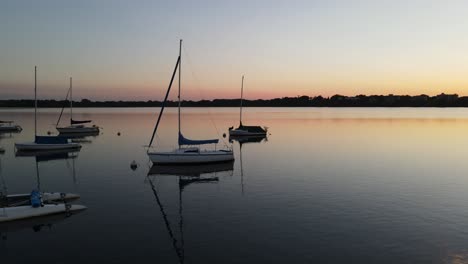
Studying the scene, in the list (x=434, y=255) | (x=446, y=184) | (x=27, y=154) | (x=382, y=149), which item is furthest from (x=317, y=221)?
(x=27, y=154)

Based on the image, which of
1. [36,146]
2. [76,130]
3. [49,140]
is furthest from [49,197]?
[76,130]

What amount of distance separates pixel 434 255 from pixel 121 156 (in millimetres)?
40553

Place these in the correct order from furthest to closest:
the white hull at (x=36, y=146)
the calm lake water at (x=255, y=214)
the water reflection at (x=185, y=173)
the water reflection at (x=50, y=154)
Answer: the white hull at (x=36, y=146) < the water reflection at (x=50, y=154) < the water reflection at (x=185, y=173) < the calm lake water at (x=255, y=214)

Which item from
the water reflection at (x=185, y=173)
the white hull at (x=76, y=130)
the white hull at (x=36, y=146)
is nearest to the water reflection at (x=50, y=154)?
the white hull at (x=36, y=146)

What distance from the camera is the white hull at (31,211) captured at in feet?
74.1

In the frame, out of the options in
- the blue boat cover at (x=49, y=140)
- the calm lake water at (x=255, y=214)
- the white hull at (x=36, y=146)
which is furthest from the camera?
the blue boat cover at (x=49, y=140)

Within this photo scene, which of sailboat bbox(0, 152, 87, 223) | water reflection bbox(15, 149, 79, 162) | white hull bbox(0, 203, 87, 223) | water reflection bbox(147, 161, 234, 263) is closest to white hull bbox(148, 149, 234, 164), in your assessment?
water reflection bbox(147, 161, 234, 263)

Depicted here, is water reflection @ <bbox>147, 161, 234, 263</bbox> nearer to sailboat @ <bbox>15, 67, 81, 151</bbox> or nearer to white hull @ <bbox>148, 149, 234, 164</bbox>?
white hull @ <bbox>148, 149, 234, 164</bbox>

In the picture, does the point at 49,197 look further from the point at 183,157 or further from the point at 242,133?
the point at 242,133

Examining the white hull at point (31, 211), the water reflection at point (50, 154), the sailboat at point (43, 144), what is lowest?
the water reflection at point (50, 154)

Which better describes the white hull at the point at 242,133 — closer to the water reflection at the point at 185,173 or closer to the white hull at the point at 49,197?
the water reflection at the point at 185,173

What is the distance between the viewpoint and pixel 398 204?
26891 millimetres

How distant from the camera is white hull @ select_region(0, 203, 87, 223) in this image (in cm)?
2258

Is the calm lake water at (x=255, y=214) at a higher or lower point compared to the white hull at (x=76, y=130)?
lower
